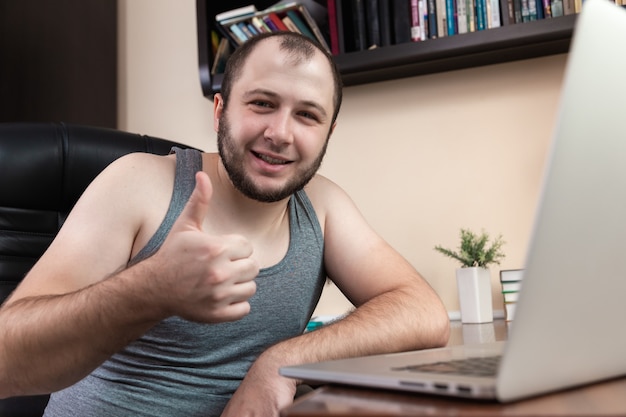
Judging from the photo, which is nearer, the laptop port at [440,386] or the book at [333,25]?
the laptop port at [440,386]

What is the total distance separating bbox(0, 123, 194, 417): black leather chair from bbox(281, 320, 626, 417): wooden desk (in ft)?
3.54

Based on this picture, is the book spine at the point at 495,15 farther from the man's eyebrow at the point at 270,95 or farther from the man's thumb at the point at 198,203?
the man's thumb at the point at 198,203

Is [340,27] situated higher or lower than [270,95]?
higher

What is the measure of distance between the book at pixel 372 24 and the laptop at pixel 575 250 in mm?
1548

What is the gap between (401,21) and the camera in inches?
75.4

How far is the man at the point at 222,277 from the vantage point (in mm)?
696

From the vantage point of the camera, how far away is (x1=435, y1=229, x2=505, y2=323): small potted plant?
68.1 inches

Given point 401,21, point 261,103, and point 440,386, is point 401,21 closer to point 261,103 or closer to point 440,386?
point 261,103

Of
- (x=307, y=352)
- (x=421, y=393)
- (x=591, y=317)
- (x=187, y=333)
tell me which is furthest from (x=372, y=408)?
(x=187, y=333)

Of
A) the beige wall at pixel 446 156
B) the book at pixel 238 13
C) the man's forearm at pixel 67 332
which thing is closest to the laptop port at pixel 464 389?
the man's forearm at pixel 67 332

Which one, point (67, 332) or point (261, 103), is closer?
point (67, 332)

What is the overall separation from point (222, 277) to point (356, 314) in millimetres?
448

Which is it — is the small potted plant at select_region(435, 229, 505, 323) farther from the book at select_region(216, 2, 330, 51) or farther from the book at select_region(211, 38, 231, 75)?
the book at select_region(211, 38, 231, 75)

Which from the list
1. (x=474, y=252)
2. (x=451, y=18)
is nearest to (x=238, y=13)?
(x=451, y=18)
